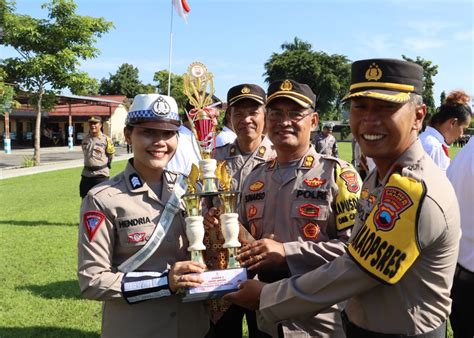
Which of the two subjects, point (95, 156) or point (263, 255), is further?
point (95, 156)

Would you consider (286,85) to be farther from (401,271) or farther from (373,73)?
(401,271)

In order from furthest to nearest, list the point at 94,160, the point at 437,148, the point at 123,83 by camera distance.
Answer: the point at 123,83
the point at 94,160
the point at 437,148

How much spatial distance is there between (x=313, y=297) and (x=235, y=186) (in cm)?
206

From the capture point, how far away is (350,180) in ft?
8.55

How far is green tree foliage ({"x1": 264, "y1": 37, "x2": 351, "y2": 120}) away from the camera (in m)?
60.1

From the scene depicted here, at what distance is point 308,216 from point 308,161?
38 centimetres

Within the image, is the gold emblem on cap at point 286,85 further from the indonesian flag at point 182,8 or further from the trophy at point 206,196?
the indonesian flag at point 182,8

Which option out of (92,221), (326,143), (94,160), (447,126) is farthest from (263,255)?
(326,143)

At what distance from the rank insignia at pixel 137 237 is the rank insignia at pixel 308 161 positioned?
107 centimetres

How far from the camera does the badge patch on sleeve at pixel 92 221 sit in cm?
221

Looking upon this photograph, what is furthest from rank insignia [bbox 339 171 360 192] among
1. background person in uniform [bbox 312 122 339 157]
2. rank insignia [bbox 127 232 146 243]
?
background person in uniform [bbox 312 122 339 157]

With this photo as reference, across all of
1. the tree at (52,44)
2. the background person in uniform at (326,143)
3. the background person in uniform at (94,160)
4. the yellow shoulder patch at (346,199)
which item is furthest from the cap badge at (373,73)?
the tree at (52,44)

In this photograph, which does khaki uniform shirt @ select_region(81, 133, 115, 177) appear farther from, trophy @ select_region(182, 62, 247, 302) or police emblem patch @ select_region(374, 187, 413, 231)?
police emblem patch @ select_region(374, 187, 413, 231)

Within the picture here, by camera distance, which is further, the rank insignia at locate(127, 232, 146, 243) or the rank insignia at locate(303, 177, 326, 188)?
the rank insignia at locate(303, 177, 326, 188)
